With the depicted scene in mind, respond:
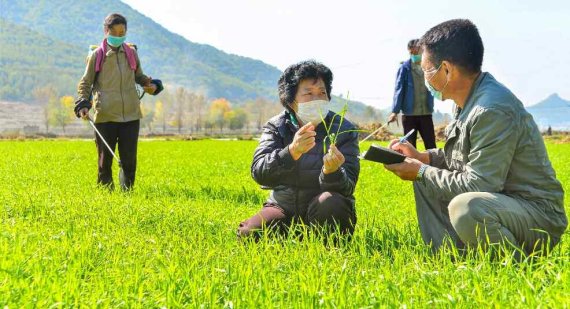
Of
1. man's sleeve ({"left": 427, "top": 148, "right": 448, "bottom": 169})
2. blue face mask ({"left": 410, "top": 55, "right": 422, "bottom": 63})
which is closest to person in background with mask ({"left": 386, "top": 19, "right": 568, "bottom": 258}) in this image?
man's sleeve ({"left": 427, "top": 148, "right": 448, "bottom": 169})

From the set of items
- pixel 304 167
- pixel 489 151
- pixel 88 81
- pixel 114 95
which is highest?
pixel 88 81

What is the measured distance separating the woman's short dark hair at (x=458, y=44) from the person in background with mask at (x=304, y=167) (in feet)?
3.64

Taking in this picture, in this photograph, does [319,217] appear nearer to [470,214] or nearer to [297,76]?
[297,76]

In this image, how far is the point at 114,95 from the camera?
7.95m

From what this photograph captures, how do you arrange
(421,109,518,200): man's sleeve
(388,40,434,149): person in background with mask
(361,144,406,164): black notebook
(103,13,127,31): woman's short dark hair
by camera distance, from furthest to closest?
(388,40,434,149): person in background with mask → (103,13,127,31): woman's short dark hair → (361,144,406,164): black notebook → (421,109,518,200): man's sleeve

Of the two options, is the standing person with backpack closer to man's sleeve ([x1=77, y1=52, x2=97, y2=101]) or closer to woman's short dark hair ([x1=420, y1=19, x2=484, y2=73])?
man's sleeve ([x1=77, y1=52, x2=97, y2=101])

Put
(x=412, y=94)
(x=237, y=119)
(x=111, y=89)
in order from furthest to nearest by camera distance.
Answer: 1. (x=237, y=119)
2. (x=412, y=94)
3. (x=111, y=89)

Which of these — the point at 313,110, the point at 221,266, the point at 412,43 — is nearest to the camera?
the point at 221,266

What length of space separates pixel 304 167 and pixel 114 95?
406 centimetres

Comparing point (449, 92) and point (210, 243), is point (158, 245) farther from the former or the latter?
point (449, 92)

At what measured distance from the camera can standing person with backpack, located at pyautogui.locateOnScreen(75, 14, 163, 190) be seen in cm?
782

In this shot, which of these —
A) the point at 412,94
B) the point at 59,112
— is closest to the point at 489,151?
the point at 412,94

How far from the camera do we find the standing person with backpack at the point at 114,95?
25.7ft

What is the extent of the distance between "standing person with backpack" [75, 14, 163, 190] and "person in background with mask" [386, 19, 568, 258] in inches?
200
